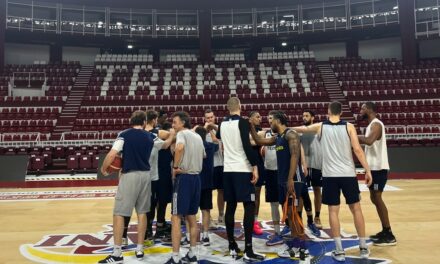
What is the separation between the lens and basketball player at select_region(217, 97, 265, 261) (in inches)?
159

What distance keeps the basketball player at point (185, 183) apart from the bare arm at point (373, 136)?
83.5 inches

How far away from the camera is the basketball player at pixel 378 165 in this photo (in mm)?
4566

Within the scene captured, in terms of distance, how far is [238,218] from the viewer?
6.20m

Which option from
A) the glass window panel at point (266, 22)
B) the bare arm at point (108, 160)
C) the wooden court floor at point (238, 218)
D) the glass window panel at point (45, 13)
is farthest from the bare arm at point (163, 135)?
the glass window panel at point (45, 13)

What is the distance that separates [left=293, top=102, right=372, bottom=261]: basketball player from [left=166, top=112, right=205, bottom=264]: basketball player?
5.09ft

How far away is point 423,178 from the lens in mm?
11750

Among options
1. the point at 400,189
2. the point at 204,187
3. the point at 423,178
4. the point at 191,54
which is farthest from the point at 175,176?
the point at 191,54

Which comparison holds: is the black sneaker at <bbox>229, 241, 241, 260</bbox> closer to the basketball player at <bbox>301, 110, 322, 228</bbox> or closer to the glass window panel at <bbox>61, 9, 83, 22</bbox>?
the basketball player at <bbox>301, 110, 322, 228</bbox>

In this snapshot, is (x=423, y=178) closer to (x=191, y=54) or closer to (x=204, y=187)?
(x=204, y=187)

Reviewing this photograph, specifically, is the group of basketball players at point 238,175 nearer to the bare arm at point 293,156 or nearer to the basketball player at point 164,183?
the bare arm at point 293,156

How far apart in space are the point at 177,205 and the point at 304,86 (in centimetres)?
1963

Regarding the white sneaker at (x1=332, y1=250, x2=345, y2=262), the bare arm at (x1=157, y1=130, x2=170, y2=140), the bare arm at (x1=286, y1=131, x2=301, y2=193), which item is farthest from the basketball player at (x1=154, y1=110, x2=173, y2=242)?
the white sneaker at (x1=332, y1=250, x2=345, y2=262)

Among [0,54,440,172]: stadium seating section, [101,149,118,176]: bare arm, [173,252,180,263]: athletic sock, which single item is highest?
[0,54,440,172]: stadium seating section

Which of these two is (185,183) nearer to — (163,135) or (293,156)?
(163,135)
